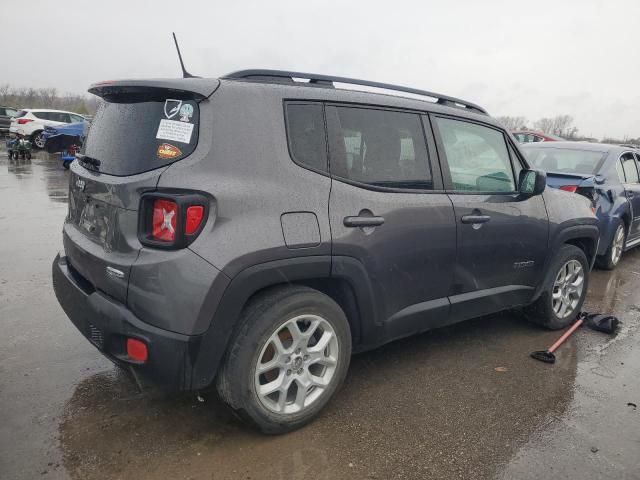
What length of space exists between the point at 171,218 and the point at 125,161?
0.46 meters

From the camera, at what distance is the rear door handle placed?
3.27 metres

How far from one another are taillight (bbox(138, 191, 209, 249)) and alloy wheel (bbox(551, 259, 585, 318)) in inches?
130

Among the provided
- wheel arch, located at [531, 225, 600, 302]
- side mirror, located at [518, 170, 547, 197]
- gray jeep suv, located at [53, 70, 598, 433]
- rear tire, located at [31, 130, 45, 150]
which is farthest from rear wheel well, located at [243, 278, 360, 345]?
rear tire, located at [31, 130, 45, 150]

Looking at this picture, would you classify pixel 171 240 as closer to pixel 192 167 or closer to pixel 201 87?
pixel 192 167

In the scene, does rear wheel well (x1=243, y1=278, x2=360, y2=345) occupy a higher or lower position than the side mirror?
lower

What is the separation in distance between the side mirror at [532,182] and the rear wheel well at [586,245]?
1.02 meters

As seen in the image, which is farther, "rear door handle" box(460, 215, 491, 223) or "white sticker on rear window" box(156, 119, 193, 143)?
"rear door handle" box(460, 215, 491, 223)

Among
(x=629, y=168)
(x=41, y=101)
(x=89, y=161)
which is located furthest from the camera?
(x=41, y=101)

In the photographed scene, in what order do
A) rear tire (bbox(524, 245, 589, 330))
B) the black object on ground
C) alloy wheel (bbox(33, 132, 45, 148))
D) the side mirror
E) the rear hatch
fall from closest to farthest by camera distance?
the rear hatch → the side mirror → the black object on ground → rear tire (bbox(524, 245, 589, 330)) → alloy wheel (bbox(33, 132, 45, 148))

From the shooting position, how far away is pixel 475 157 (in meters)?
3.57

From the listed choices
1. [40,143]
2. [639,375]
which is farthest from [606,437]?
[40,143]

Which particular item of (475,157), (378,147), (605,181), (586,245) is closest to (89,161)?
(378,147)

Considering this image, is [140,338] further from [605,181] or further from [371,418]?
[605,181]

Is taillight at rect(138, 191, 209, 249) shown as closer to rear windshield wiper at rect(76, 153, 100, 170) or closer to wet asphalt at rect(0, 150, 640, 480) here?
rear windshield wiper at rect(76, 153, 100, 170)
